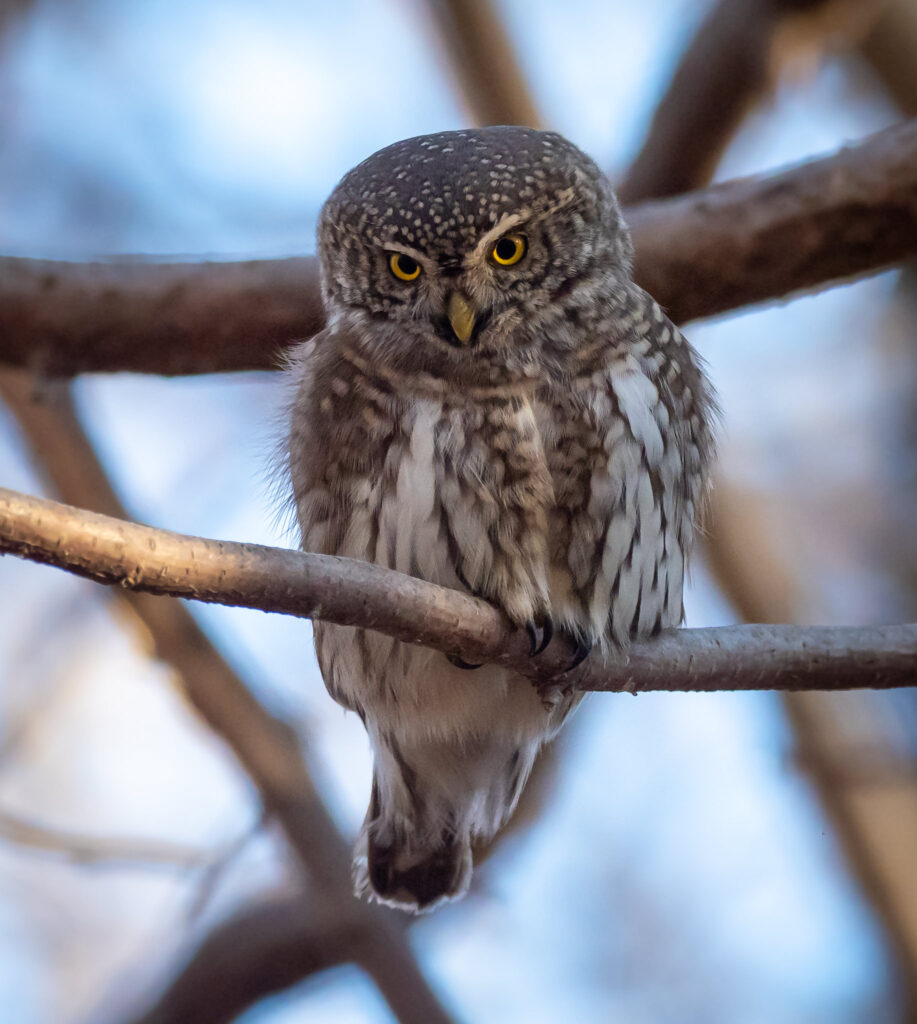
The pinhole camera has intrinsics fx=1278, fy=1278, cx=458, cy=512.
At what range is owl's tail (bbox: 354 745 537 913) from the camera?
389 centimetres

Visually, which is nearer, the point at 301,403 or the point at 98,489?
the point at 301,403

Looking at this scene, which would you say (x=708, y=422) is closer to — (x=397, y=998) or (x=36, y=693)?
(x=397, y=998)

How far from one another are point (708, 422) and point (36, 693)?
4.25 metres

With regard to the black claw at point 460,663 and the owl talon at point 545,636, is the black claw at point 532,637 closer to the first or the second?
the owl talon at point 545,636

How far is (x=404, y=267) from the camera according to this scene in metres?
3.14

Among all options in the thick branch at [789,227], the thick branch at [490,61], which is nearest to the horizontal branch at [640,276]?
the thick branch at [789,227]

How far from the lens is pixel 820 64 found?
209 inches

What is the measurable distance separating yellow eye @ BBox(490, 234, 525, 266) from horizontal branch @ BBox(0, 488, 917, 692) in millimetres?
893

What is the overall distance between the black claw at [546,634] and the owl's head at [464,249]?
1.98 ft

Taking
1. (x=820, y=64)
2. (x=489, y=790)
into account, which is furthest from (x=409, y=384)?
(x=820, y=64)

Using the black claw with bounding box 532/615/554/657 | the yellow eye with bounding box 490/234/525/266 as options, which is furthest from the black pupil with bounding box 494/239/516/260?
the black claw with bounding box 532/615/554/657

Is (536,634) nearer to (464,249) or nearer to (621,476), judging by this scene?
(621,476)

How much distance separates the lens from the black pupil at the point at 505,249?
3.12 m

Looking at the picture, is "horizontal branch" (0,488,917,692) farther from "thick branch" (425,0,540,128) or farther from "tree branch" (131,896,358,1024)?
"thick branch" (425,0,540,128)
